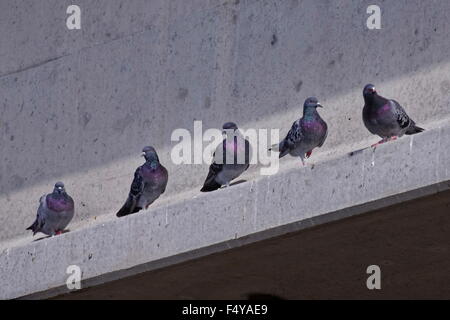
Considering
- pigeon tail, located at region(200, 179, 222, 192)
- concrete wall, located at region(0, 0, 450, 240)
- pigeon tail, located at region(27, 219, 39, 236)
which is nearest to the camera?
concrete wall, located at region(0, 0, 450, 240)

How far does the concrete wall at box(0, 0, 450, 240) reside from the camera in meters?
8.80

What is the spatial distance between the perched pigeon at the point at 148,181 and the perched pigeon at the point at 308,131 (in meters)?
1.01

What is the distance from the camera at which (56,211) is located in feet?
32.2

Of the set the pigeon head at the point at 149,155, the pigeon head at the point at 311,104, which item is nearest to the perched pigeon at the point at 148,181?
the pigeon head at the point at 149,155

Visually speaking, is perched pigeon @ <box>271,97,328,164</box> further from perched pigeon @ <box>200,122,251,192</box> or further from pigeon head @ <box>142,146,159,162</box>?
pigeon head @ <box>142,146,159,162</box>

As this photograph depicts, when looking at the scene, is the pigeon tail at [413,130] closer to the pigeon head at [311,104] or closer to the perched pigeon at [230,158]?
the pigeon head at [311,104]

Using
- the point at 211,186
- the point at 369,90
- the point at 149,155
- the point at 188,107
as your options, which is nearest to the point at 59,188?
the point at 149,155

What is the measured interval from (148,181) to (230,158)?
2.16 ft

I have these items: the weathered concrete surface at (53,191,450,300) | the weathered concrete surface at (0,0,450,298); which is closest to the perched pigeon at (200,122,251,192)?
the weathered concrete surface at (0,0,450,298)

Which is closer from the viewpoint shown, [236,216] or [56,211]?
[236,216]

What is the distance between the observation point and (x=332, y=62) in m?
9.09

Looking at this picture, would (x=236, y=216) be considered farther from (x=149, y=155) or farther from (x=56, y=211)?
(x=56, y=211)

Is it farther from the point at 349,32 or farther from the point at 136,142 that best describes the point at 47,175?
the point at 349,32

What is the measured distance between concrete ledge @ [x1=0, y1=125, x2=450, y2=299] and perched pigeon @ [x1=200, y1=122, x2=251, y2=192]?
0.31 m
